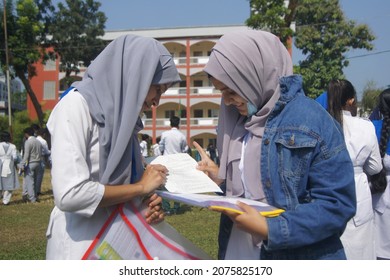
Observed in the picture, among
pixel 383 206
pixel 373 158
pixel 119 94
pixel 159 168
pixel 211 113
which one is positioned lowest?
pixel 211 113

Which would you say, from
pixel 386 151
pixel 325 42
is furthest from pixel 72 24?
pixel 386 151

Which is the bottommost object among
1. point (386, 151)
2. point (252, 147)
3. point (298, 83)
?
point (386, 151)

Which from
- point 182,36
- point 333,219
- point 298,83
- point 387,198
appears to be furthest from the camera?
point 182,36

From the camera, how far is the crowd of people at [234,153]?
4.87 feet

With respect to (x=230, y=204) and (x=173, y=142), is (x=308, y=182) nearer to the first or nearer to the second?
(x=230, y=204)

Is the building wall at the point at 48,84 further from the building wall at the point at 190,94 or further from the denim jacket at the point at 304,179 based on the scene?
the denim jacket at the point at 304,179

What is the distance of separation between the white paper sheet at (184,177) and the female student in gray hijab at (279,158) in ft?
0.38

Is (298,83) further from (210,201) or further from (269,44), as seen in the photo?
(210,201)

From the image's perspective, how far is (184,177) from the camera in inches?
75.7

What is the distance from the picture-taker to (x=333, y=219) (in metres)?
1.46

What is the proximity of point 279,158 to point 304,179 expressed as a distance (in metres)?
0.11

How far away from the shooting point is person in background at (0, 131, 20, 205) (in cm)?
966

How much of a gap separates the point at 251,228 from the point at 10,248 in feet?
15.9

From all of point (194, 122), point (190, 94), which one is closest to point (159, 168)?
point (194, 122)
